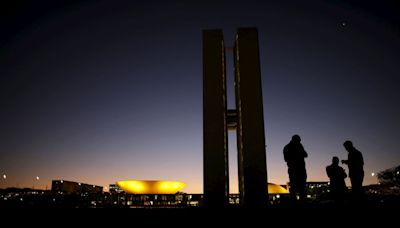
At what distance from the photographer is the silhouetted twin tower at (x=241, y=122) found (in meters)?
12.6

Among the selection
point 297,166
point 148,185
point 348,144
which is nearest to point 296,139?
point 297,166

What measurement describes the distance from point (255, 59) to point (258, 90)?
4.60ft

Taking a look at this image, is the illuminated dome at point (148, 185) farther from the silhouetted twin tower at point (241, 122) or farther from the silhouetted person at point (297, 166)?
the silhouetted person at point (297, 166)

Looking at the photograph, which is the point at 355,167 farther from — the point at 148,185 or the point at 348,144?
the point at 148,185

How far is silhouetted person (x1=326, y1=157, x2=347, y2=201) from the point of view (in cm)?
894

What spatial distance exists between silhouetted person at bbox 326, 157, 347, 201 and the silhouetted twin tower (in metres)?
3.58

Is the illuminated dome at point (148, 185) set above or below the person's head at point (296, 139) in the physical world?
below

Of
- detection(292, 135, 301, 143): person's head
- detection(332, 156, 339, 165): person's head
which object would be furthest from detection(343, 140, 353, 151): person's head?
detection(292, 135, 301, 143): person's head

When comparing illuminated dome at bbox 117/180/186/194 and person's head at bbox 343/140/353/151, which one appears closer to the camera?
person's head at bbox 343/140/353/151

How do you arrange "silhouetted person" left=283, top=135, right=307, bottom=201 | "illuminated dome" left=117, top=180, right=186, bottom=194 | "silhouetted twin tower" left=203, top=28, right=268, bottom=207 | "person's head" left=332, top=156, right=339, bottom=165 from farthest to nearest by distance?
"illuminated dome" left=117, top=180, right=186, bottom=194 < "silhouetted twin tower" left=203, top=28, right=268, bottom=207 < "person's head" left=332, top=156, right=339, bottom=165 < "silhouetted person" left=283, top=135, right=307, bottom=201

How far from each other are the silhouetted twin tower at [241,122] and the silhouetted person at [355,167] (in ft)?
13.9

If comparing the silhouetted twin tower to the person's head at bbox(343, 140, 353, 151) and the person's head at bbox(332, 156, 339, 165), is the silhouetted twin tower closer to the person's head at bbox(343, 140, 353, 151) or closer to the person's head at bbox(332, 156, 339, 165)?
the person's head at bbox(332, 156, 339, 165)

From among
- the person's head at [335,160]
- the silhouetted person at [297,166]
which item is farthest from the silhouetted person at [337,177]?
the silhouetted person at [297,166]

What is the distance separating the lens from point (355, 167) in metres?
8.42
